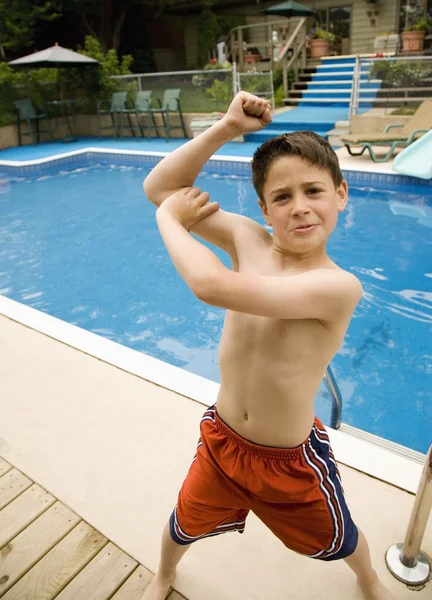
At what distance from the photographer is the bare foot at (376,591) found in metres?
1.41

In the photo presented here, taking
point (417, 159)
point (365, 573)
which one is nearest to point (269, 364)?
point (365, 573)

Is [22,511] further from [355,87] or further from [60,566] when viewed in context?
[355,87]

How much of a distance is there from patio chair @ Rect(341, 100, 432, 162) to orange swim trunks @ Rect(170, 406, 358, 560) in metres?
7.52

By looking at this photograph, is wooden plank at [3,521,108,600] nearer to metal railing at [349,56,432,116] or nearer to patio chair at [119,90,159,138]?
metal railing at [349,56,432,116]

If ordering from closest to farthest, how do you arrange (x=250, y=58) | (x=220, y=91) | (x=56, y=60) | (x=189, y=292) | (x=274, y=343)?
(x=274, y=343) < (x=189, y=292) < (x=220, y=91) < (x=56, y=60) < (x=250, y=58)

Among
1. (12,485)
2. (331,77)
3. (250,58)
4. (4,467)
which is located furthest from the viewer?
(250,58)

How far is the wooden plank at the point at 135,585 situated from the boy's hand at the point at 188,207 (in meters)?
1.19

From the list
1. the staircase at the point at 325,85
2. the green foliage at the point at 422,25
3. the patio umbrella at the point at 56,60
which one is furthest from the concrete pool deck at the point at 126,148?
the green foliage at the point at 422,25

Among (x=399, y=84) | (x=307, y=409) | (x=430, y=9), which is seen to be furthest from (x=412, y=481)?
(x=430, y=9)

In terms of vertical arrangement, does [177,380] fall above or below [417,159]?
below

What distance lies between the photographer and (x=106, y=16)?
18.6 metres

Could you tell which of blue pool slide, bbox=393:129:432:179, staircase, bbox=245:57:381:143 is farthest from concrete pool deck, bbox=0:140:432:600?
staircase, bbox=245:57:381:143

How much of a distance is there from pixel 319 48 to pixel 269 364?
15360 millimetres

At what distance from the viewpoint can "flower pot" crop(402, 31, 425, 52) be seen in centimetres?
1255
